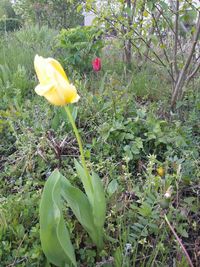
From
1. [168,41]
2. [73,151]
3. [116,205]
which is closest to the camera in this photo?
[116,205]

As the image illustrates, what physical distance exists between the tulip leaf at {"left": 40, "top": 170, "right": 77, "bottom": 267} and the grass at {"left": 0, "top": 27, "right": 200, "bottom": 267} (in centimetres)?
11

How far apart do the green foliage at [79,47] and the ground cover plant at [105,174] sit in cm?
3

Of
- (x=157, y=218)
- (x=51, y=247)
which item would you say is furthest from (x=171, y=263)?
(x=51, y=247)

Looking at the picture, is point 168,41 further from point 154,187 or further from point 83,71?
point 154,187

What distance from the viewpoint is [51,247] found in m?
1.19

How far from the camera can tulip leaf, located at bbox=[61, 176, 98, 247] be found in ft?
4.05

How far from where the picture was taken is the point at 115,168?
6.02 feet

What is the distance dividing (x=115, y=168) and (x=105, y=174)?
7cm

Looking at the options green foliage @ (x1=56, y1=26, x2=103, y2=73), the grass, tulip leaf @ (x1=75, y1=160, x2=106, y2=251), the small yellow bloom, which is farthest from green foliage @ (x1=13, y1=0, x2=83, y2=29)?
tulip leaf @ (x1=75, y1=160, x2=106, y2=251)

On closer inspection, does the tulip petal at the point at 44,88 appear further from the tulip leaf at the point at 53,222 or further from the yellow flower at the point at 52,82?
the tulip leaf at the point at 53,222

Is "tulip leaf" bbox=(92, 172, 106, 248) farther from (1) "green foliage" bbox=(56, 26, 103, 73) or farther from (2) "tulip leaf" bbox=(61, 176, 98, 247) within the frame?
(1) "green foliage" bbox=(56, 26, 103, 73)

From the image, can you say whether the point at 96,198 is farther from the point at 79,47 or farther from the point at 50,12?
the point at 50,12

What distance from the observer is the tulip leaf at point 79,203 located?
124 cm

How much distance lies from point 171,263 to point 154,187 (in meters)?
0.34
